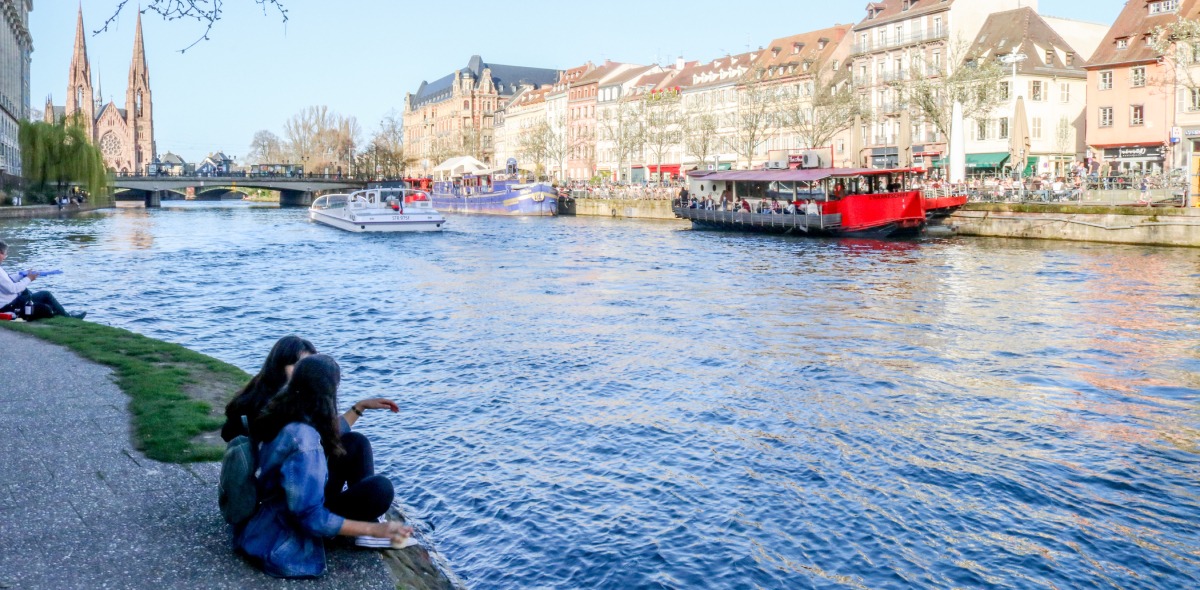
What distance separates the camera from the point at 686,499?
34.4 feet

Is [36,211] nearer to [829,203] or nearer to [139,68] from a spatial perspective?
[829,203]

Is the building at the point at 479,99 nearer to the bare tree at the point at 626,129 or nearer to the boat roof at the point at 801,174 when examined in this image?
the bare tree at the point at 626,129

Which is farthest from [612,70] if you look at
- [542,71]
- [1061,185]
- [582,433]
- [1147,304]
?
[582,433]

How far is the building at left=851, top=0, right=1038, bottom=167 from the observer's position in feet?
261

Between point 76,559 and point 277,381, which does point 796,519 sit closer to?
point 277,381

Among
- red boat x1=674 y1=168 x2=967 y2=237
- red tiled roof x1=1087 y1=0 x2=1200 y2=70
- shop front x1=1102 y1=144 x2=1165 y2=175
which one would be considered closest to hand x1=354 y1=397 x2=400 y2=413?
red boat x1=674 y1=168 x2=967 y2=237

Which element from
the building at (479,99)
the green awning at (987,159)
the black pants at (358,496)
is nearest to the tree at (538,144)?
the building at (479,99)

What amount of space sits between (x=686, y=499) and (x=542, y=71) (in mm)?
179539

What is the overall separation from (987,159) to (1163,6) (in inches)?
550

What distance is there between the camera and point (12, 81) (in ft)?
335

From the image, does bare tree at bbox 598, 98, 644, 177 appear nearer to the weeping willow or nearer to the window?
the window

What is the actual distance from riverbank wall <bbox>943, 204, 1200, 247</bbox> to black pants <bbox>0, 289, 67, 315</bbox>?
1421 inches

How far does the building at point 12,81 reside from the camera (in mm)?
89081

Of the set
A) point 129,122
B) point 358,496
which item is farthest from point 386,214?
point 129,122
